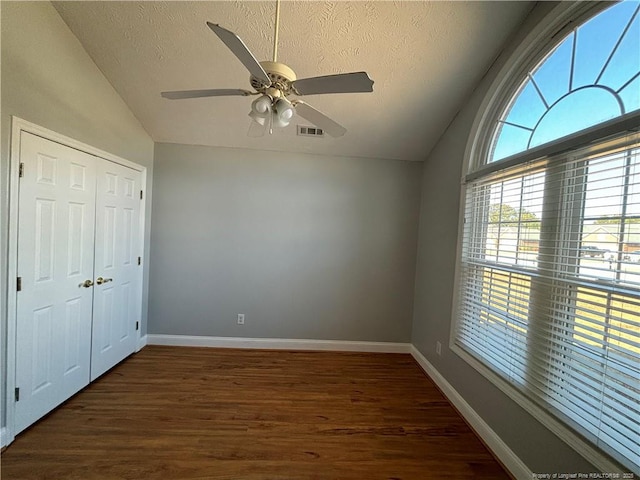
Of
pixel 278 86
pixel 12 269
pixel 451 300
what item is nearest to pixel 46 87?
pixel 12 269

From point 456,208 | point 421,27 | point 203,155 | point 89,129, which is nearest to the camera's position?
point 421,27

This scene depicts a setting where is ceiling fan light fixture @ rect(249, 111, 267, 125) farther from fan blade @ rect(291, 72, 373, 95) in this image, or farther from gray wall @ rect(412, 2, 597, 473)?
gray wall @ rect(412, 2, 597, 473)

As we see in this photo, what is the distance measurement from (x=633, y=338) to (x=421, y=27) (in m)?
2.15

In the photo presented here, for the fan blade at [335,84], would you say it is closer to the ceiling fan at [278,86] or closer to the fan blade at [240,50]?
the ceiling fan at [278,86]

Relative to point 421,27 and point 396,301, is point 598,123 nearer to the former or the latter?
point 421,27

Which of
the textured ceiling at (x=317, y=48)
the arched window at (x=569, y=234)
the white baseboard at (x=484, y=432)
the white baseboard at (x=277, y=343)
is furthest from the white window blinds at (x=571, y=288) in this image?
the white baseboard at (x=277, y=343)

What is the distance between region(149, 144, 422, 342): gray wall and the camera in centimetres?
319

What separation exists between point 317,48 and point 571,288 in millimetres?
2278

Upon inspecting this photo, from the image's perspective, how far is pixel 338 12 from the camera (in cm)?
182

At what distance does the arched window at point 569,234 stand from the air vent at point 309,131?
1490 millimetres

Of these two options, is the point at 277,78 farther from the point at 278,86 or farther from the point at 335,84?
the point at 335,84

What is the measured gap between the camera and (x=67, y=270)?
2.09 m

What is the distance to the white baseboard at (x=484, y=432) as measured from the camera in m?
1.66

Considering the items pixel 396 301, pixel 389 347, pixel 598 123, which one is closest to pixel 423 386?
pixel 389 347
